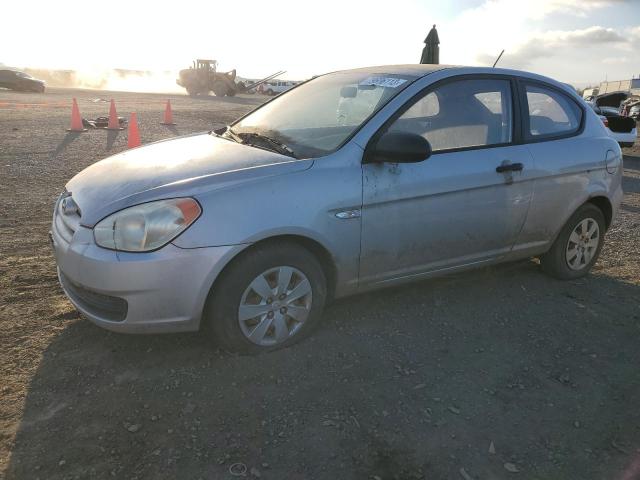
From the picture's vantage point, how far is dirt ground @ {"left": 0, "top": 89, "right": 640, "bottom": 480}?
2338mm

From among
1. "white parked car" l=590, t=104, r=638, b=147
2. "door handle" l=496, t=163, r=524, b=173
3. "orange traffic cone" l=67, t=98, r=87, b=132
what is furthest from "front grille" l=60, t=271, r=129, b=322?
"white parked car" l=590, t=104, r=638, b=147

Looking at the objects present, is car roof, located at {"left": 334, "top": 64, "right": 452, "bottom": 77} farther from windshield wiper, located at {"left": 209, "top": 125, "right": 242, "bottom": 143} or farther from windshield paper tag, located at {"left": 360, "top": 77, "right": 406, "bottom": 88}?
windshield wiper, located at {"left": 209, "top": 125, "right": 242, "bottom": 143}

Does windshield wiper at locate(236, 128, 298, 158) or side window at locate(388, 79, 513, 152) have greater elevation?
side window at locate(388, 79, 513, 152)

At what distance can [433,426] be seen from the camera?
8.57 feet

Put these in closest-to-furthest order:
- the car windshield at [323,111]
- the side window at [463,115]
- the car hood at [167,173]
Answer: the car hood at [167,173]
the car windshield at [323,111]
the side window at [463,115]

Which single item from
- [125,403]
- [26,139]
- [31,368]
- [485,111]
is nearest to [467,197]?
[485,111]

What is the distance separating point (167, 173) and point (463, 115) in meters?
2.08

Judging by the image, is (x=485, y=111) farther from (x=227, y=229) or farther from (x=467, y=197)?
(x=227, y=229)

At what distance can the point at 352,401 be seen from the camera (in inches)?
109

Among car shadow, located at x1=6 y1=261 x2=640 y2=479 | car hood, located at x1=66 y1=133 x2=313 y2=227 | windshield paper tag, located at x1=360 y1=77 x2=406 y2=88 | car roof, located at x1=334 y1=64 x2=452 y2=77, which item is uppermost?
car roof, located at x1=334 y1=64 x2=452 y2=77

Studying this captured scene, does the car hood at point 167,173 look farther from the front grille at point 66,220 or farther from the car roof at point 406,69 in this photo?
the car roof at point 406,69

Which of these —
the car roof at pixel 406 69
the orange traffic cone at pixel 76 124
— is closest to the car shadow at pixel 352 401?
the car roof at pixel 406 69

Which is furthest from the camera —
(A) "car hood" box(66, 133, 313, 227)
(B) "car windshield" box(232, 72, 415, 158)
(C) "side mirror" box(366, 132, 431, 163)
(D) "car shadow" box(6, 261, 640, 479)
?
(B) "car windshield" box(232, 72, 415, 158)

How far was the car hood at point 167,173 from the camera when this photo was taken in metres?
2.88
